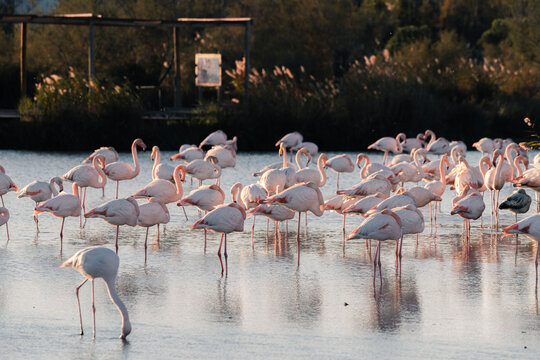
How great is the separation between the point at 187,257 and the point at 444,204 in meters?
5.74

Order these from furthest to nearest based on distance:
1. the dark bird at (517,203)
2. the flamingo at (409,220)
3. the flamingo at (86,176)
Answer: the flamingo at (86,176)
the dark bird at (517,203)
the flamingo at (409,220)

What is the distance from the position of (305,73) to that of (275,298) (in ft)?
84.4

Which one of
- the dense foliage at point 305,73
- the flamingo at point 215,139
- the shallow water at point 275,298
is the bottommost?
the shallow water at point 275,298

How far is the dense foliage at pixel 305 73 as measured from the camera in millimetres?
24531

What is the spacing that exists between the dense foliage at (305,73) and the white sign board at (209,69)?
2.87 ft

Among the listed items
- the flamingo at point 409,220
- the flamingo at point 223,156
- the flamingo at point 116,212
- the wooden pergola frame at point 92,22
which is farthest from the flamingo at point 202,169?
the wooden pergola frame at point 92,22

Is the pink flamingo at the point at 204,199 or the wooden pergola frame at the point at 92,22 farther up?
the wooden pergola frame at the point at 92,22

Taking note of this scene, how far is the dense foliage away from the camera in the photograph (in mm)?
24531

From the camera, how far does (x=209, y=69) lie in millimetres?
27422

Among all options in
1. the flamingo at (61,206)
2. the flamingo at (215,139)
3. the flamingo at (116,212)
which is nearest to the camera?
the flamingo at (116,212)

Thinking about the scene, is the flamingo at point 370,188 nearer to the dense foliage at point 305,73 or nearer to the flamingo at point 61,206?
the flamingo at point 61,206

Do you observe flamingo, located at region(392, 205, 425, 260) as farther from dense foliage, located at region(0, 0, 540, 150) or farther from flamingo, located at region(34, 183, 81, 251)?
dense foliage, located at region(0, 0, 540, 150)

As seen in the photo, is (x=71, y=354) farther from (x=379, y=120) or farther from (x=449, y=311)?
(x=379, y=120)

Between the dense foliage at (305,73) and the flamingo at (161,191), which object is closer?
the flamingo at (161,191)
